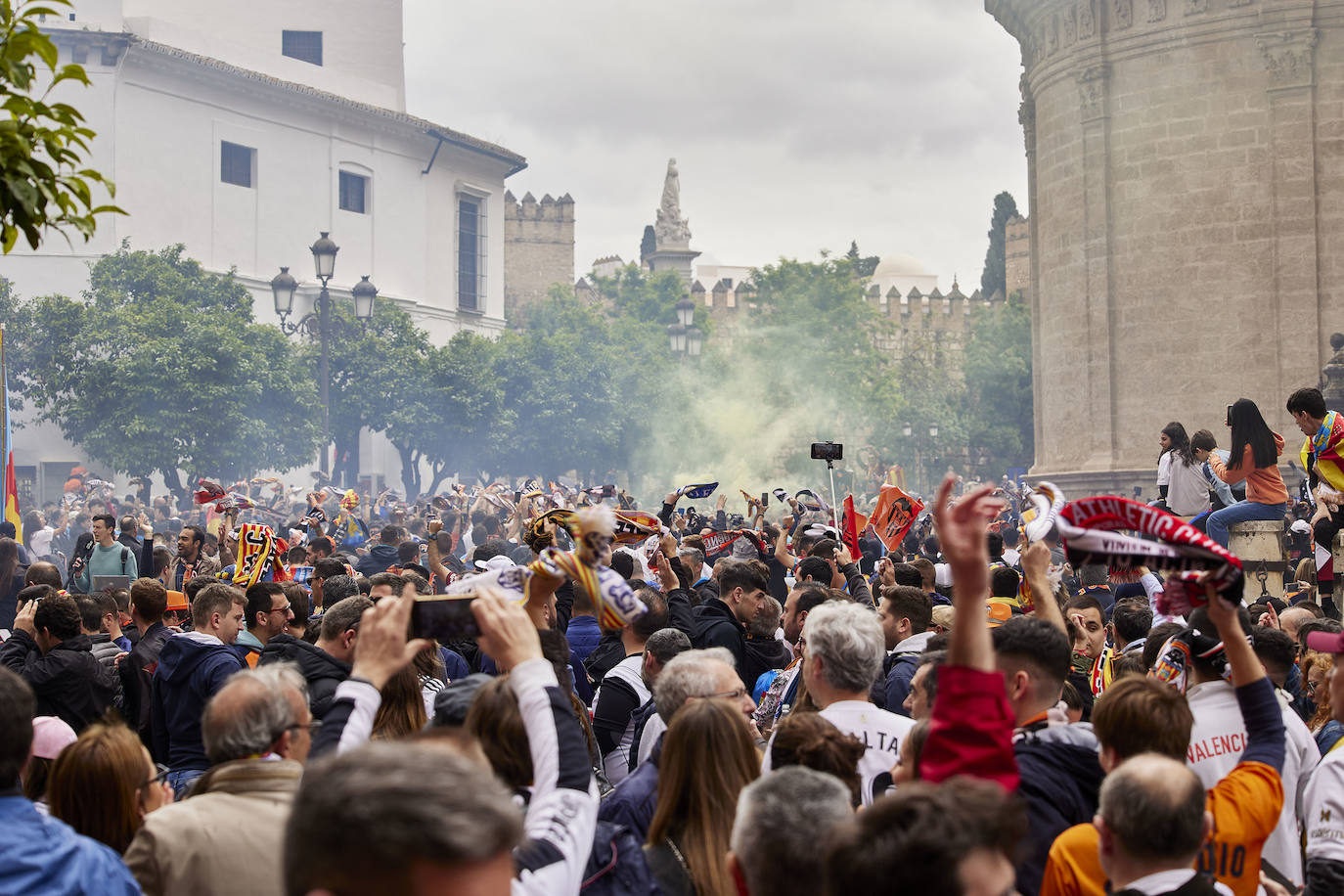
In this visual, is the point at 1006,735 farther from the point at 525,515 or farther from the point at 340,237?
the point at 340,237

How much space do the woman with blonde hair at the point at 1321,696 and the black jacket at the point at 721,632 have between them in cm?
266

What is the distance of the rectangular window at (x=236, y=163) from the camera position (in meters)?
43.4

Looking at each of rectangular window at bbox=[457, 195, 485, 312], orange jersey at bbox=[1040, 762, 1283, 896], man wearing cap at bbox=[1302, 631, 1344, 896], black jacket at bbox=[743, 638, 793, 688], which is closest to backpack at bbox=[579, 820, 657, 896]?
orange jersey at bbox=[1040, 762, 1283, 896]

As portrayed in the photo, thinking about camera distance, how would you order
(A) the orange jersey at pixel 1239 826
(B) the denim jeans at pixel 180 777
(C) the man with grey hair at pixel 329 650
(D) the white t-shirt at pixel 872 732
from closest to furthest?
1. (A) the orange jersey at pixel 1239 826
2. (D) the white t-shirt at pixel 872 732
3. (B) the denim jeans at pixel 180 777
4. (C) the man with grey hair at pixel 329 650

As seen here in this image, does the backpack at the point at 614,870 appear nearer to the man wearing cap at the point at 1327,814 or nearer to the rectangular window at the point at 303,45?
the man wearing cap at the point at 1327,814

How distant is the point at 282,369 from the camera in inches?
1443

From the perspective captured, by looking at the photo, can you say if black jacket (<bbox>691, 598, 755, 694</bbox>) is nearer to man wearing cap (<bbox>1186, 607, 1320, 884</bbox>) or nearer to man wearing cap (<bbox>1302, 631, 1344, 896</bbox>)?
man wearing cap (<bbox>1186, 607, 1320, 884</bbox>)

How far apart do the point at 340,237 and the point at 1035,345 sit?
2730 cm

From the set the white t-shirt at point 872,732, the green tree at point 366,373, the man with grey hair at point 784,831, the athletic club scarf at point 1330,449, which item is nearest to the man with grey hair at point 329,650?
the white t-shirt at point 872,732

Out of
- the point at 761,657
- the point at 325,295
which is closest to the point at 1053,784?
the point at 761,657

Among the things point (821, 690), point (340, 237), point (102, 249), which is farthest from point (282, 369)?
point (821, 690)

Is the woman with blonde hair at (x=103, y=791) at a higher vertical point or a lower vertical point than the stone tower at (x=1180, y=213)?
lower

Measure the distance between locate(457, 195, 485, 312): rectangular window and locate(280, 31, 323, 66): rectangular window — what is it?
23.8 feet

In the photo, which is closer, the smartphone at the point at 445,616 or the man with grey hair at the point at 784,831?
the man with grey hair at the point at 784,831
